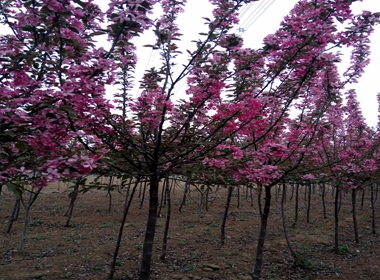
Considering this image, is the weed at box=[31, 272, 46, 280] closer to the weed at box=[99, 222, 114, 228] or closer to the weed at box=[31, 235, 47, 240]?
the weed at box=[31, 235, 47, 240]

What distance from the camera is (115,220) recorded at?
13.6m

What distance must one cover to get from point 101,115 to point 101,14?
3.69ft

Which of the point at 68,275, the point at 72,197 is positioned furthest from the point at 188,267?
the point at 72,197

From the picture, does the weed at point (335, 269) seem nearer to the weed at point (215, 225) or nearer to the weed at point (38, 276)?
the weed at point (215, 225)

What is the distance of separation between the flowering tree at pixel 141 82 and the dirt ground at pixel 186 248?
1.30 m

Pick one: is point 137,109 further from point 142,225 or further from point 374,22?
point 142,225

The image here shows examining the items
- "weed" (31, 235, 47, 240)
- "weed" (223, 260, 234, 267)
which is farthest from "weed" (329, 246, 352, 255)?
"weed" (31, 235, 47, 240)

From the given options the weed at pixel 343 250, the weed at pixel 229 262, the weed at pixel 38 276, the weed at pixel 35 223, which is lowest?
the weed at pixel 35 223

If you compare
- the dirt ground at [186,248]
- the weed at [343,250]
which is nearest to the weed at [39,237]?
the dirt ground at [186,248]

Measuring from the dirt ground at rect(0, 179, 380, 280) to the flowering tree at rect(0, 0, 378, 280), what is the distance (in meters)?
1.30

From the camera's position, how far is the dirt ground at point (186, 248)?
733 centimetres

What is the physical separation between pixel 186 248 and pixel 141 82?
662 centimetres

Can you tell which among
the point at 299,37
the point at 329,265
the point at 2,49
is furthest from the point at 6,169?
the point at 329,265

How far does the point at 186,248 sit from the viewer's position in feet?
30.8
